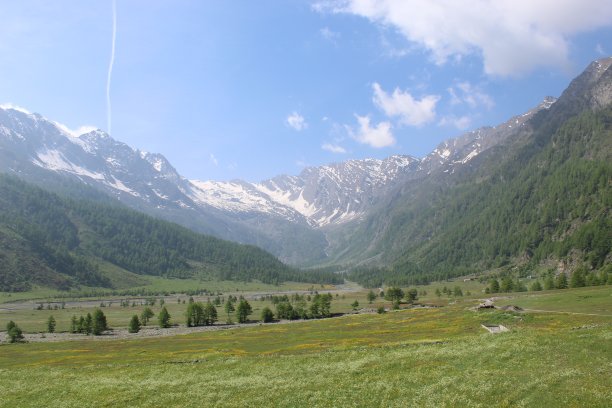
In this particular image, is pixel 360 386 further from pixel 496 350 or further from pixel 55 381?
pixel 55 381

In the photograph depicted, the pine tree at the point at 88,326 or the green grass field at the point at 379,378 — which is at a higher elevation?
the green grass field at the point at 379,378

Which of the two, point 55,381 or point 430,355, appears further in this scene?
point 55,381

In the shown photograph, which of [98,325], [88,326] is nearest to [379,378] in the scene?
[98,325]

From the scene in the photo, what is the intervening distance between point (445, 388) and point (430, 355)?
1241cm

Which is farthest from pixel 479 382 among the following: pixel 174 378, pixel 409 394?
pixel 174 378

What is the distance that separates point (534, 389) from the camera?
33.1 m

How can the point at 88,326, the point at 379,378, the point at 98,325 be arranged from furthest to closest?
the point at 88,326 < the point at 98,325 < the point at 379,378

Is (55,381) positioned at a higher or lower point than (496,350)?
lower

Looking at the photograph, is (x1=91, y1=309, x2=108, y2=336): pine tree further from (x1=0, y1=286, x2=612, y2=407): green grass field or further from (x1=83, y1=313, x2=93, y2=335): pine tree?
(x1=0, y1=286, x2=612, y2=407): green grass field

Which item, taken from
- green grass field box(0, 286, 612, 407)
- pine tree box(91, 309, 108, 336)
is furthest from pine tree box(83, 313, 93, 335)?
green grass field box(0, 286, 612, 407)

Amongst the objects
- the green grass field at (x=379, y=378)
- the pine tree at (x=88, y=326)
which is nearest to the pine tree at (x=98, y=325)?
the pine tree at (x=88, y=326)

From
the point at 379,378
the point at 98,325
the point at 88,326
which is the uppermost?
the point at 379,378

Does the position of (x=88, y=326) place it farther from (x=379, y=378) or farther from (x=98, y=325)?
(x=379, y=378)

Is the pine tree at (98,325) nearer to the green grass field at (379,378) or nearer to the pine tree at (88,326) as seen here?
the pine tree at (88,326)
